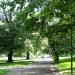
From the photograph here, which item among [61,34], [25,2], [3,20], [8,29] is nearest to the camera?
[25,2]

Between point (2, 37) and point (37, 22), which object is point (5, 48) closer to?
point (2, 37)

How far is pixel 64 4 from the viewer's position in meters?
12.6

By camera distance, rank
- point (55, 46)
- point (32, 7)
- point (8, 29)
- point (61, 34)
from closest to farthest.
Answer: point (32, 7)
point (61, 34)
point (55, 46)
point (8, 29)

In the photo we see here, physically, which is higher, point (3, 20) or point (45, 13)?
point (3, 20)

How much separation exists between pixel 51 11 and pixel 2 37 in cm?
3559

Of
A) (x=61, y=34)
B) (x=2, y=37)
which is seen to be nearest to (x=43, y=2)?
(x=61, y=34)


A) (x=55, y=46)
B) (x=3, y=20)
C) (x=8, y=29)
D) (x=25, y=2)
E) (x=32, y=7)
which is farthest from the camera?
(x=3, y=20)

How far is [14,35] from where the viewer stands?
49844mm

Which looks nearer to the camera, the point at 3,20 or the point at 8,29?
the point at 8,29

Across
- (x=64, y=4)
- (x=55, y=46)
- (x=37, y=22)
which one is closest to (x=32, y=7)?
(x=64, y=4)

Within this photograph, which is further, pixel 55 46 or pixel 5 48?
pixel 5 48

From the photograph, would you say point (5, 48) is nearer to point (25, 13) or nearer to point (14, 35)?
point (14, 35)

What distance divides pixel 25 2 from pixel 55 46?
34.2m

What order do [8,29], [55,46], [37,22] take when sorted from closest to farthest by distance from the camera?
[37,22] → [55,46] → [8,29]
